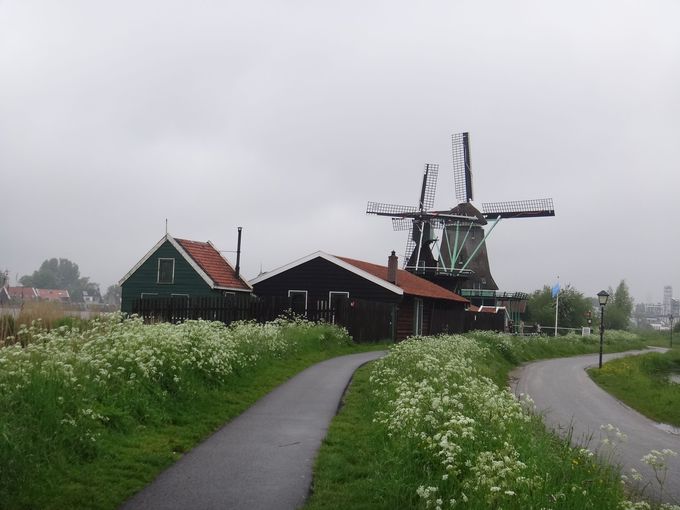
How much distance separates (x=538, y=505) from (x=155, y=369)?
6.29 meters

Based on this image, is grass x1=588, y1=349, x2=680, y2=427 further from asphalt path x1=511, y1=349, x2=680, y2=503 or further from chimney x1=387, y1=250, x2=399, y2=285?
chimney x1=387, y1=250, x2=399, y2=285

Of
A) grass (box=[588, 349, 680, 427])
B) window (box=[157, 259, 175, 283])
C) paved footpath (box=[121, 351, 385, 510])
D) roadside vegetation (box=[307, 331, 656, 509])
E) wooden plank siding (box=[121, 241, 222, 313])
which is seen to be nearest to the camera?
roadside vegetation (box=[307, 331, 656, 509])

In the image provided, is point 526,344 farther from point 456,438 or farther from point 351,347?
point 456,438

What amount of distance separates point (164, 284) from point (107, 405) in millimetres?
29617

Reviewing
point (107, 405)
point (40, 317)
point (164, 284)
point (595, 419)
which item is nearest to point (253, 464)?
point (107, 405)

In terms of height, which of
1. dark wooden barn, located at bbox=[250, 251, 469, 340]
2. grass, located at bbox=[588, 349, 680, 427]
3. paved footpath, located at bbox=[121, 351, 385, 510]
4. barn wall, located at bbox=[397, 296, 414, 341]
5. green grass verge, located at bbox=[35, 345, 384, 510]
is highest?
dark wooden barn, located at bbox=[250, 251, 469, 340]

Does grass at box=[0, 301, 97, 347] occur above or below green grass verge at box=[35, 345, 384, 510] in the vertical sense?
above

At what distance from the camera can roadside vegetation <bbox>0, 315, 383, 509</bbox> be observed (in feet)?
21.9

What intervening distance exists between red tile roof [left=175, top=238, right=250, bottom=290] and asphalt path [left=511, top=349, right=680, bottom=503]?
598 inches

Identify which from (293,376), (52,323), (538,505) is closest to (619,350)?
(293,376)

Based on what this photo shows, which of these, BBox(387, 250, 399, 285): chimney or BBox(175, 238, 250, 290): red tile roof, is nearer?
BBox(387, 250, 399, 285): chimney

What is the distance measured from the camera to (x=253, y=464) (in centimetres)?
826

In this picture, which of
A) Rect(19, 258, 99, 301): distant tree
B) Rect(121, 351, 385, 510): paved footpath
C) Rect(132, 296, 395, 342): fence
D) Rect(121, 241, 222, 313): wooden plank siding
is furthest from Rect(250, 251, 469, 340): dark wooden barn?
Rect(19, 258, 99, 301): distant tree

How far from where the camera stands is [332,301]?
29.9 m
